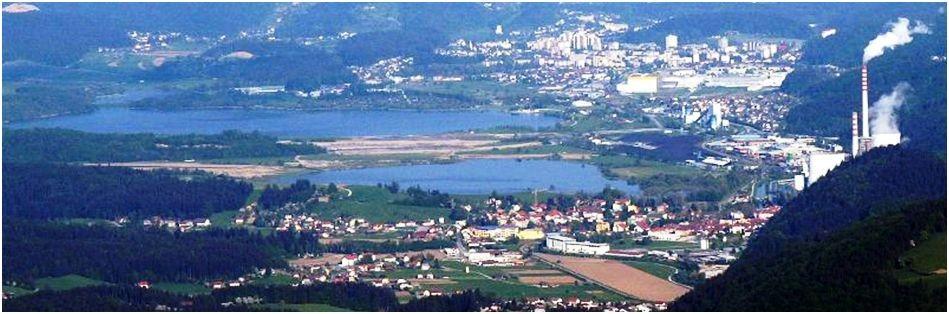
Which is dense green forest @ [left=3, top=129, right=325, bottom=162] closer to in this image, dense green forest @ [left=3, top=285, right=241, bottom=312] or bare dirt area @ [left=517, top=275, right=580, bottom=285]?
bare dirt area @ [left=517, top=275, right=580, bottom=285]

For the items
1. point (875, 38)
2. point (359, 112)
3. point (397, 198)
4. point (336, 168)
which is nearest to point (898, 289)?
point (397, 198)

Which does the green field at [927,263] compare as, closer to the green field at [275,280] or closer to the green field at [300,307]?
the green field at [300,307]

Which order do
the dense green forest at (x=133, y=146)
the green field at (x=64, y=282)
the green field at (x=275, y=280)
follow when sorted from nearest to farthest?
the green field at (x=64, y=282) → the green field at (x=275, y=280) → the dense green forest at (x=133, y=146)

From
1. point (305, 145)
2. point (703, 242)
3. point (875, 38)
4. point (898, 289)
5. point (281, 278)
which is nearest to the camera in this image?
point (898, 289)

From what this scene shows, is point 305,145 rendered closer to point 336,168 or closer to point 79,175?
point 336,168

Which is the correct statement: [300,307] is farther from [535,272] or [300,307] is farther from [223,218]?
[223,218]

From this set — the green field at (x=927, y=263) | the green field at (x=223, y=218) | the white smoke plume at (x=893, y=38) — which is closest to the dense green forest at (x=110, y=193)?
the green field at (x=223, y=218)

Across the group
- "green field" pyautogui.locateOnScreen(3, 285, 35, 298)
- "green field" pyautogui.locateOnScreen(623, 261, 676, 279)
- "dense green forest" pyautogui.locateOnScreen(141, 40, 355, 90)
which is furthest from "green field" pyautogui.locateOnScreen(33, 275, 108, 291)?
"dense green forest" pyautogui.locateOnScreen(141, 40, 355, 90)
